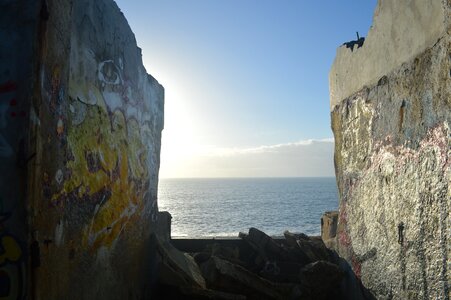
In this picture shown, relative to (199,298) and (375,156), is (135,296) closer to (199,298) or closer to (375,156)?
(199,298)

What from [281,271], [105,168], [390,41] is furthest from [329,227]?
[105,168]

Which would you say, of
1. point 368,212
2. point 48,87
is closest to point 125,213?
point 48,87

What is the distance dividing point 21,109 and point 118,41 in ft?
7.23

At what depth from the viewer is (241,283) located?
523 centimetres

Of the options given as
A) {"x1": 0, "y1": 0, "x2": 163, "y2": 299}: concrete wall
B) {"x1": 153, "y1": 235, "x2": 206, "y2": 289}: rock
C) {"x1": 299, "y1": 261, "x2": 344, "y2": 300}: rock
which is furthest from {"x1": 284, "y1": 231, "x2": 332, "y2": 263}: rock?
{"x1": 0, "y1": 0, "x2": 163, "y2": 299}: concrete wall

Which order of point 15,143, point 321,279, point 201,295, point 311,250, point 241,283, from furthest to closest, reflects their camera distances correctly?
point 311,250 < point 321,279 < point 241,283 < point 201,295 < point 15,143

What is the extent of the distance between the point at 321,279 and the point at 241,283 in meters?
1.14

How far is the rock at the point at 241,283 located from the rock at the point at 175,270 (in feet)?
0.66

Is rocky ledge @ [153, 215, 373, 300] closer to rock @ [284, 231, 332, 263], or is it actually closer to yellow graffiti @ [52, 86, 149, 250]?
rock @ [284, 231, 332, 263]

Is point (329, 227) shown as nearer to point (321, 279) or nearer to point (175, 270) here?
point (321, 279)

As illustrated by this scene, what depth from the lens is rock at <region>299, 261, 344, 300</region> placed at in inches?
210

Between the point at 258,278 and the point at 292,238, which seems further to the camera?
the point at 292,238

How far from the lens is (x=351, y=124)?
523cm

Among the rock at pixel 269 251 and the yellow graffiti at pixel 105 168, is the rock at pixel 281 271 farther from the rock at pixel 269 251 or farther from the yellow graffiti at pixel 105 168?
the yellow graffiti at pixel 105 168
